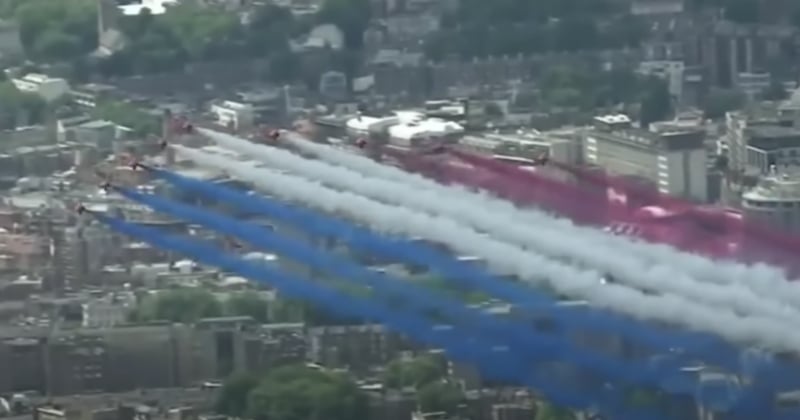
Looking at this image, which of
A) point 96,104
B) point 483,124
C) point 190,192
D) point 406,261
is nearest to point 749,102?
point 483,124

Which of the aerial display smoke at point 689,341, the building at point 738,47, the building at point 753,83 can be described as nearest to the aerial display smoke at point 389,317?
the aerial display smoke at point 689,341

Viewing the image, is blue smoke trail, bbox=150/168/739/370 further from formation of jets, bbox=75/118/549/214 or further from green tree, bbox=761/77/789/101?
green tree, bbox=761/77/789/101

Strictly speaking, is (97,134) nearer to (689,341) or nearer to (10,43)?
(10,43)

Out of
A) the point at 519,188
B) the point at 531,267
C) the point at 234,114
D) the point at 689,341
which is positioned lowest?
the point at 234,114

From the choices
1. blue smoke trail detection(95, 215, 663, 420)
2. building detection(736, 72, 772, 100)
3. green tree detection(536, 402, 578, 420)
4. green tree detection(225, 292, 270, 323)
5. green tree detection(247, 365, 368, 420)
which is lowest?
building detection(736, 72, 772, 100)

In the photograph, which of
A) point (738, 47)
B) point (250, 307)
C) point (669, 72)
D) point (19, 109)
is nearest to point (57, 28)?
point (19, 109)

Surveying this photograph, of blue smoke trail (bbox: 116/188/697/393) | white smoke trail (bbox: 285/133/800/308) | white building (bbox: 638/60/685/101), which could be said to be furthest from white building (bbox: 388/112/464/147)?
white smoke trail (bbox: 285/133/800/308)
